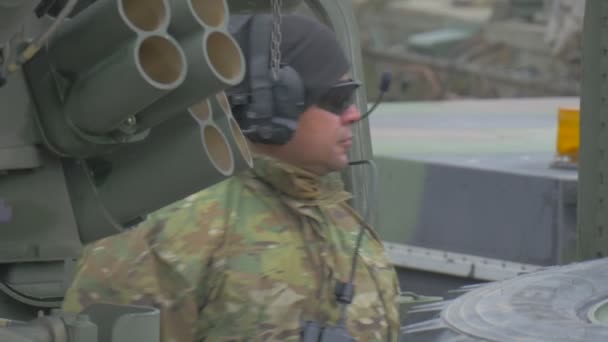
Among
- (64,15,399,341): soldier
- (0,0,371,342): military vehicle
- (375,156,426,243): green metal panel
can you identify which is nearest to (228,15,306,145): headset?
(64,15,399,341): soldier

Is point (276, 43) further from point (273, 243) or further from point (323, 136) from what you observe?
point (273, 243)

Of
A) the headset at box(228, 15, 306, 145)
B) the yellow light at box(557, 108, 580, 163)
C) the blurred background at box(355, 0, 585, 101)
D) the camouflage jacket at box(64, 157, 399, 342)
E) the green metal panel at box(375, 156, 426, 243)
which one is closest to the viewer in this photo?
the camouflage jacket at box(64, 157, 399, 342)

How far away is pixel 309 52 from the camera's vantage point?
3404mm

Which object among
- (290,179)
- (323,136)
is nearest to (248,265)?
(290,179)

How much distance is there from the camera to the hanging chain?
10.5 feet

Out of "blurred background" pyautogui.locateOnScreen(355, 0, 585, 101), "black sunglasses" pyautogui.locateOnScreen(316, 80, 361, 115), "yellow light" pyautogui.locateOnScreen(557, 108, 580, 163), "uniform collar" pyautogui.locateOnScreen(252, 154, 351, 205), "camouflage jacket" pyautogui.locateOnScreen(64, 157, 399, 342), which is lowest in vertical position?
"blurred background" pyautogui.locateOnScreen(355, 0, 585, 101)

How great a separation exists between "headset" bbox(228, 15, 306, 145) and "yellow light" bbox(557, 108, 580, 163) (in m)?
2.91

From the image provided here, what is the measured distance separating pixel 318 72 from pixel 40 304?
0.80m

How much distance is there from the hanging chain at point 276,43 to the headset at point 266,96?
0.04 ft

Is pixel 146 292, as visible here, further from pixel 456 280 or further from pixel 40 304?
pixel 456 280

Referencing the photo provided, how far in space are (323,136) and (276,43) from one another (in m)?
0.24

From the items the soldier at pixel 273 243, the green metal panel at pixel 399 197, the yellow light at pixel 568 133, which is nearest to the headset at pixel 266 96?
the soldier at pixel 273 243

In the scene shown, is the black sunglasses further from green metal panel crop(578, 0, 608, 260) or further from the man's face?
green metal panel crop(578, 0, 608, 260)

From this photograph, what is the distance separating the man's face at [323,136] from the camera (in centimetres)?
334
